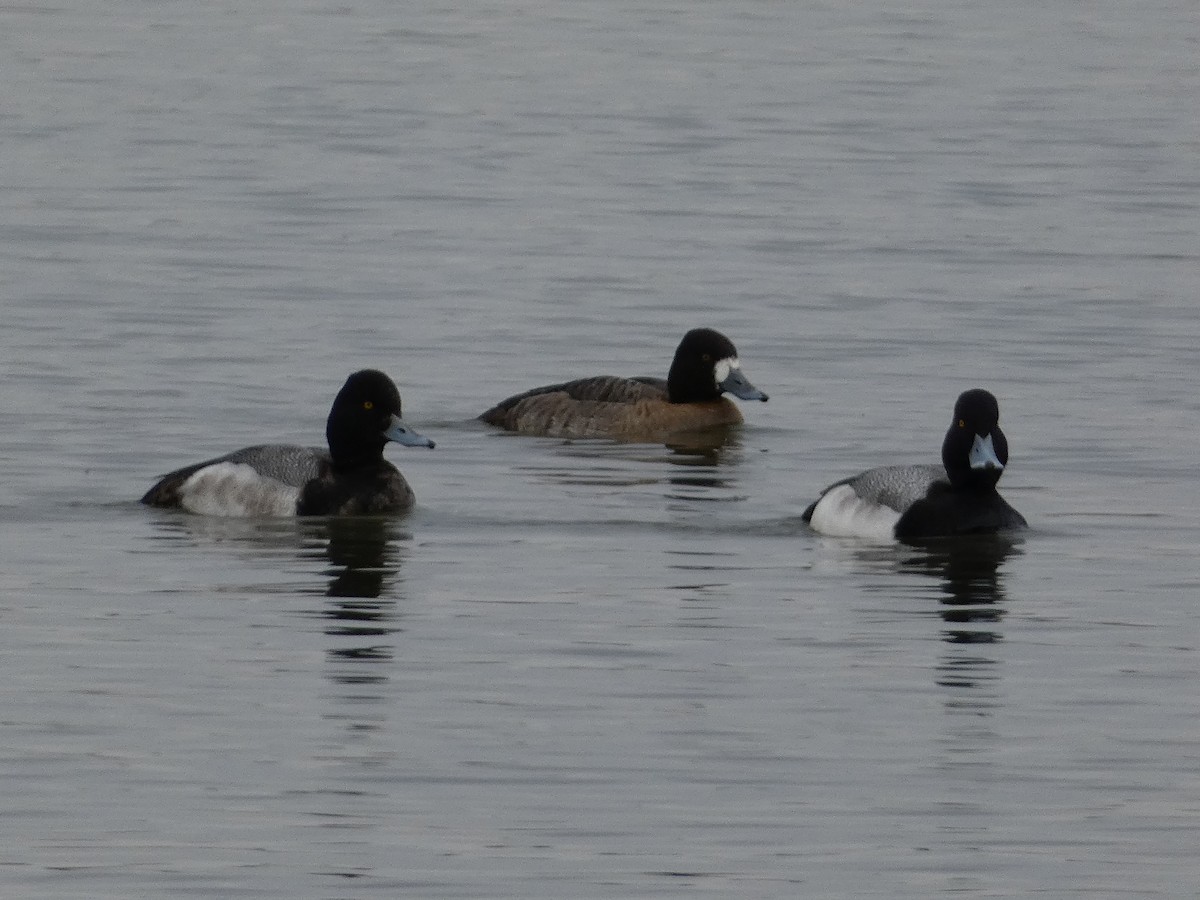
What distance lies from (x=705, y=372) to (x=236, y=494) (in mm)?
5900

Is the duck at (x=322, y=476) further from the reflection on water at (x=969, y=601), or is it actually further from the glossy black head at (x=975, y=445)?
the reflection on water at (x=969, y=601)

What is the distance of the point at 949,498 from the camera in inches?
685

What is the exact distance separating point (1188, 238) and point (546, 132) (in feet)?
42.0

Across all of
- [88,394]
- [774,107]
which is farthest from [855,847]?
[774,107]

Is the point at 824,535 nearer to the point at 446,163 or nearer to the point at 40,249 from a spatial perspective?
the point at 40,249

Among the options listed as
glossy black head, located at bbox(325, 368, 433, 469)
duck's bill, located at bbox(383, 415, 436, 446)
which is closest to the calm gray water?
duck's bill, located at bbox(383, 415, 436, 446)

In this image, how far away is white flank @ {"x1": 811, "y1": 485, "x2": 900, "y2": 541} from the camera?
681 inches

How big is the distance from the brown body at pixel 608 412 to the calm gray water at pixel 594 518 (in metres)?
0.45

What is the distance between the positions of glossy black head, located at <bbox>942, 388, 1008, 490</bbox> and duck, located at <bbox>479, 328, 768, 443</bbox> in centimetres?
492

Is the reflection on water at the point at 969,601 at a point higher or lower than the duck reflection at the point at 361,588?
lower

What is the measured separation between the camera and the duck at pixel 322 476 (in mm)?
17812

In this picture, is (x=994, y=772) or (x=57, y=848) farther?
(x=994, y=772)

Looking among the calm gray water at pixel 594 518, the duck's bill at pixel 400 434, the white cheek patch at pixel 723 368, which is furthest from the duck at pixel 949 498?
the white cheek patch at pixel 723 368

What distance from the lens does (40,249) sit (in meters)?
30.3
